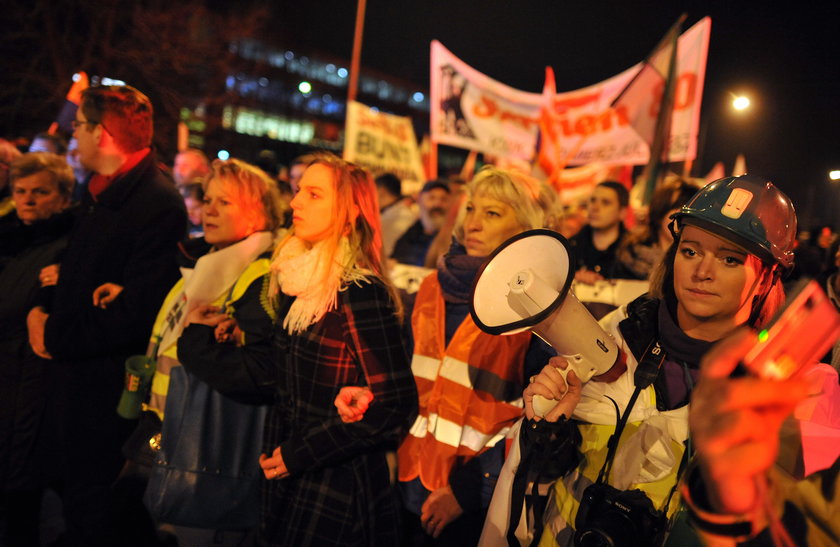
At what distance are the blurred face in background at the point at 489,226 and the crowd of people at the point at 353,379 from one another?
0.4 inches

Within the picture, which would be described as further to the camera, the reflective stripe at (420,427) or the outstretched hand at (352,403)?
the reflective stripe at (420,427)

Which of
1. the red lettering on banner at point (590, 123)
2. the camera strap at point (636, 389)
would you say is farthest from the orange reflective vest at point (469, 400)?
the red lettering on banner at point (590, 123)

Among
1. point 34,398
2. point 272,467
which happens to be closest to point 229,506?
point 272,467

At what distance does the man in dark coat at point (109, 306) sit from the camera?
122 inches

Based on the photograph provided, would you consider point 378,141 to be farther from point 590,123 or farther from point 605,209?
point 605,209

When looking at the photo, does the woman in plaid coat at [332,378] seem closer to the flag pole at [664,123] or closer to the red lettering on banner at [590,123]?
the flag pole at [664,123]

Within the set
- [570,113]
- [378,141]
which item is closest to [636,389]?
[570,113]

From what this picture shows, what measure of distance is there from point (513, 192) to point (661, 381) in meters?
1.24

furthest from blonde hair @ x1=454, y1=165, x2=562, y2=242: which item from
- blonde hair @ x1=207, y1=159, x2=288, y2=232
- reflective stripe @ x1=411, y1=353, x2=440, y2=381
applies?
blonde hair @ x1=207, y1=159, x2=288, y2=232

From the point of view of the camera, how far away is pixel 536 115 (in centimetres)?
869

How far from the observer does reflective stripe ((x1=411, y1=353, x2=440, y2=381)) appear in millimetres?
2627

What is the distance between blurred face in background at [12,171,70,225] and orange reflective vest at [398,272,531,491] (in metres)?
2.93

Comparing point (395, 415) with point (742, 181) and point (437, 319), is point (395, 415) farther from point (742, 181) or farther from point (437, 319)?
point (742, 181)

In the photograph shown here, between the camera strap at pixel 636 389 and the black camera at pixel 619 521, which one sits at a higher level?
the camera strap at pixel 636 389
